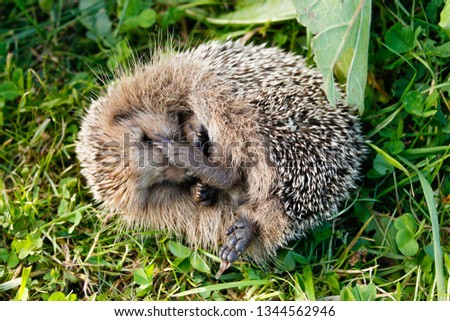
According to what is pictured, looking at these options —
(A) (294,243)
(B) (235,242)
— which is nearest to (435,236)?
(A) (294,243)

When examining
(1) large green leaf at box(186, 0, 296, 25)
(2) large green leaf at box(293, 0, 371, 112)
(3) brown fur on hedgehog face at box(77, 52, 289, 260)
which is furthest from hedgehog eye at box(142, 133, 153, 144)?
(1) large green leaf at box(186, 0, 296, 25)

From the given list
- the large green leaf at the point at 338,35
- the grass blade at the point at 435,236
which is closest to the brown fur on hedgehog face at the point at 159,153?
the large green leaf at the point at 338,35

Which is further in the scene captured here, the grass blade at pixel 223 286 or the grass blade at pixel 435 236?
the grass blade at pixel 223 286

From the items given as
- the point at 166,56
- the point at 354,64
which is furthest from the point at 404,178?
the point at 166,56

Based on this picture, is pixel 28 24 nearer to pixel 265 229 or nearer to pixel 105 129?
pixel 105 129

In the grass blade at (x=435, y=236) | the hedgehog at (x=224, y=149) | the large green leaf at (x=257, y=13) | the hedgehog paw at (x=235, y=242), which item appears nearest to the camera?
the grass blade at (x=435, y=236)

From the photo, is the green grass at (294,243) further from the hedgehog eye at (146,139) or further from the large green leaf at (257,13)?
the hedgehog eye at (146,139)

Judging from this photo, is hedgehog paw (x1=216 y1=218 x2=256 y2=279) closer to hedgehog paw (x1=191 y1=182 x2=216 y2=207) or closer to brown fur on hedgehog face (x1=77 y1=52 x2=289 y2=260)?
brown fur on hedgehog face (x1=77 y1=52 x2=289 y2=260)
